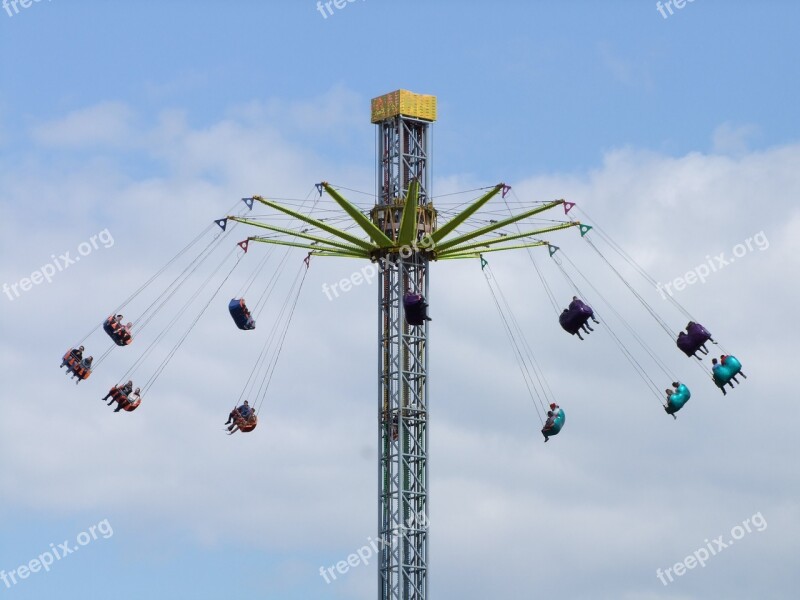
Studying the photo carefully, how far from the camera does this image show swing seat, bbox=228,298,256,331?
139375mm

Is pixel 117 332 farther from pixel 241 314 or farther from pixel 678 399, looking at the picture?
pixel 678 399

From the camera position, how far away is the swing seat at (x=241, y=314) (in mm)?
139375

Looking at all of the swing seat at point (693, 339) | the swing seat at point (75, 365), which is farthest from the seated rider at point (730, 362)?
the swing seat at point (75, 365)

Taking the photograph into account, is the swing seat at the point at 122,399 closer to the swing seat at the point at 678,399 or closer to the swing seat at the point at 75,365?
the swing seat at the point at 75,365

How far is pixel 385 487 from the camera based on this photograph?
141000 millimetres

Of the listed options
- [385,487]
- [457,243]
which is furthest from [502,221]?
[385,487]

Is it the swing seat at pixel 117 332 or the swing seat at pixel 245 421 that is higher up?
the swing seat at pixel 117 332

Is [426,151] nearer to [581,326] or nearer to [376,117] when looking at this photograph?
[376,117]

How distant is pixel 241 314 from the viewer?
139375 mm

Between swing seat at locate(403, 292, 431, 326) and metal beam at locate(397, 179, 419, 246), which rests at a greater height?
metal beam at locate(397, 179, 419, 246)

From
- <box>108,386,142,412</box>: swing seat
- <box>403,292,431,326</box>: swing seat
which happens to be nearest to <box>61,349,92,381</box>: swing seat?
<box>108,386,142,412</box>: swing seat

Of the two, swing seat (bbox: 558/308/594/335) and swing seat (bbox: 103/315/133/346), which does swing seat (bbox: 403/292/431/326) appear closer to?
swing seat (bbox: 558/308/594/335)

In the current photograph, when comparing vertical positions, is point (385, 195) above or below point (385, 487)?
above

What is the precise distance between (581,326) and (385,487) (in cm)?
1073
